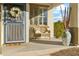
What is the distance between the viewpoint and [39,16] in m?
21.7

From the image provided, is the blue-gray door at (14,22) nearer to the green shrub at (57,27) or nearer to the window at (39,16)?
the window at (39,16)

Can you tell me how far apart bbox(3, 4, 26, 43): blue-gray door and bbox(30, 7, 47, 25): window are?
8.28 ft

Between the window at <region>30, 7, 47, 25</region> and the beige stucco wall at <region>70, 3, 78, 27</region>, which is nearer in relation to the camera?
the beige stucco wall at <region>70, 3, 78, 27</region>

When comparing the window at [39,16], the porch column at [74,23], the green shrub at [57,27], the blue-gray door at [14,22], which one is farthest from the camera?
the window at [39,16]

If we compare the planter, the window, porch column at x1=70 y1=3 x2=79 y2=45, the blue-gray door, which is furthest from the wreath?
porch column at x1=70 y1=3 x2=79 y2=45

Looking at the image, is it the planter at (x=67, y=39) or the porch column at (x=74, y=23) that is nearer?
the porch column at (x=74, y=23)

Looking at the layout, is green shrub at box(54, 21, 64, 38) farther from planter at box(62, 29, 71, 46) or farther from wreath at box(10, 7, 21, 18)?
wreath at box(10, 7, 21, 18)

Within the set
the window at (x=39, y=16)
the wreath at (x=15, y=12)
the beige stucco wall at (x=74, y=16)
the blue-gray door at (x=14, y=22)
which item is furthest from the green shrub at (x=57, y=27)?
the wreath at (x=15, y=12)

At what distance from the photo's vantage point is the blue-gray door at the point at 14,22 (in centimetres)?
1650

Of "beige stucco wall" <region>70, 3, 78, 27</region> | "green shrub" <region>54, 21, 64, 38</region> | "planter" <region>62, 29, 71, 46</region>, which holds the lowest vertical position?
"planter" <region>62, 29, 71, 46</region>

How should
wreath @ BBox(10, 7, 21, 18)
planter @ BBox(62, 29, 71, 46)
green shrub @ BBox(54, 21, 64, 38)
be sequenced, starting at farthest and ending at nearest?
green shrub @ BBox(54, 21, 64, 38)
wreath @ BBox(10, 7, 21, 18)
planter @ BBox(62, 29, 71, 46)

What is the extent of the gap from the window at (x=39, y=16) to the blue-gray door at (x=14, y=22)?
8.28 feet

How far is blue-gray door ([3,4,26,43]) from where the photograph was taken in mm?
16500

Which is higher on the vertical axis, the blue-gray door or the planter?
the blue-gray door
